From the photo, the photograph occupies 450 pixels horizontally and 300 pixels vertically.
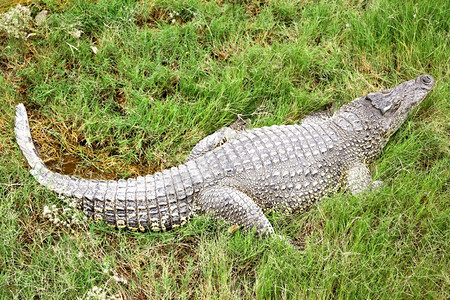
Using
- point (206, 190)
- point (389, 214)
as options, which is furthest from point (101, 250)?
point (389, 214)

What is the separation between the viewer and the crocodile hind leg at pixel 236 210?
362 cm

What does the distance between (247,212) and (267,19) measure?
285 centimetres

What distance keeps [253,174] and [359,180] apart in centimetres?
106

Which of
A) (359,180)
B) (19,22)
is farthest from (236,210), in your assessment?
(19,22)

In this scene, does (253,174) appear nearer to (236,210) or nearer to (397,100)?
(236,210)

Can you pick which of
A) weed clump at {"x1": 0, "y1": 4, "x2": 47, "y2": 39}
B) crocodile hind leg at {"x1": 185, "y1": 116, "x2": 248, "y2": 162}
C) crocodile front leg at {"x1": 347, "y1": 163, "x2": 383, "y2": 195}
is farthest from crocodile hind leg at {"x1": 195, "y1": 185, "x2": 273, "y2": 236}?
weed clump at {"x1": 0, "y1": 4, "x2": 47, "y2": 39}

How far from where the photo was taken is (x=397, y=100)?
4.42 metres

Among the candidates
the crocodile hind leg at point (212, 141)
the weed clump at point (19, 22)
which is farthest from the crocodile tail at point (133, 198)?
the weed clump at point (19, 22)

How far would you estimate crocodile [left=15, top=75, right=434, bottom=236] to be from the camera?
3627 millimetres

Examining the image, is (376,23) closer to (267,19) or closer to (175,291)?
(267,19)

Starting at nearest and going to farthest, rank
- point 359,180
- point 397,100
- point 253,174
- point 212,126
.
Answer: point 253,174 → point 359,180 → point 397,100 → point 212,126

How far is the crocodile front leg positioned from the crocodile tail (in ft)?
4.89

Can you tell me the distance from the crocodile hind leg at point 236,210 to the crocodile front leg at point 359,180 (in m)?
0.96

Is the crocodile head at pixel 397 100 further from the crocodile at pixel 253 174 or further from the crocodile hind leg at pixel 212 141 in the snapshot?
the crocodile hind leg at pixel 212 141
